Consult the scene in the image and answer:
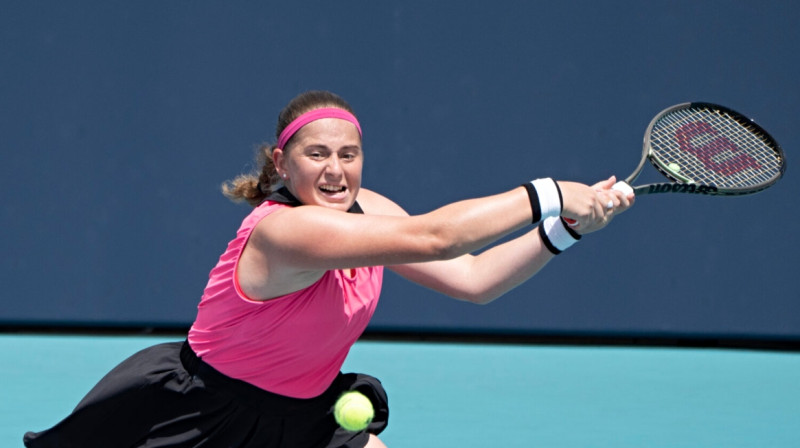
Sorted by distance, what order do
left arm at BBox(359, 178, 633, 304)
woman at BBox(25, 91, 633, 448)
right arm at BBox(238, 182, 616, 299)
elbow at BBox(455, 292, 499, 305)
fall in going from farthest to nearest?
elbow at BBox(455, 292, 499, 305), left arm at BBox(359, 178, 633, 304), woman at BBox(25, 91, 633, 448), right arm at BBox(238, 182, 616, 299)

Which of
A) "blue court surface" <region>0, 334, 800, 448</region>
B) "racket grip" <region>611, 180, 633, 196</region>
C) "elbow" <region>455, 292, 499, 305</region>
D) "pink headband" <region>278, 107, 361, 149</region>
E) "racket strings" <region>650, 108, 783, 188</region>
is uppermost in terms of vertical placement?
"racket strings" <region>650, 108, 783, 188</region>

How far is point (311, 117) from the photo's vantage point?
243cm

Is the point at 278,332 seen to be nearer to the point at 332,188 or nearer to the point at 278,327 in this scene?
the point at 278,327

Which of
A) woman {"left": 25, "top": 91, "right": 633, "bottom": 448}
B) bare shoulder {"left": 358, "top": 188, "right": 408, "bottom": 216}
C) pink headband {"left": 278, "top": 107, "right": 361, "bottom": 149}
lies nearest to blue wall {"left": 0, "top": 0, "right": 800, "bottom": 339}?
bare shoulder {"left": 358, "top": 188, "right": 408, "bottom": 216}

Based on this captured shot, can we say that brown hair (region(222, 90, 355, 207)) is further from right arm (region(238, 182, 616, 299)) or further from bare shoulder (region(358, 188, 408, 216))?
right arm (region(238, 182, 616, 299))

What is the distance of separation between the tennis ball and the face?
19.6 inches

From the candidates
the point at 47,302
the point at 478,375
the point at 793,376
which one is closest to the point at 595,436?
the point at 478,375

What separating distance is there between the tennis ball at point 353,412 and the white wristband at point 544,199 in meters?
0.74

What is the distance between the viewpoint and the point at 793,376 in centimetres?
503

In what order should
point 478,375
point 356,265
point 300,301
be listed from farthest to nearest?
point 478,375
point 300,301
point 356,265

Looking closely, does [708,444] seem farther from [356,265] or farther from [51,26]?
[51,26]

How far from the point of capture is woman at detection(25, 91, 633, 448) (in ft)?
7.54

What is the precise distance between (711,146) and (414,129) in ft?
6.74

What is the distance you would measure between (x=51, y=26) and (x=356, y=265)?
4.16m
